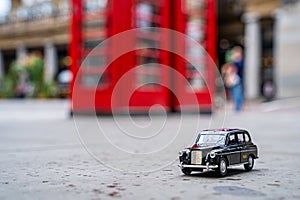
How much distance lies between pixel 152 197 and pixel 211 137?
0.85 m

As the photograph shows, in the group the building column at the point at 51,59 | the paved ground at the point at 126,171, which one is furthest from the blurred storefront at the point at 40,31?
the paved ground at the point at 126,171

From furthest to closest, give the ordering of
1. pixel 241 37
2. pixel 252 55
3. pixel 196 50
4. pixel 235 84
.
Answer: pixel 241 37
pixel 252 55
pixel 235 84
pixel 196 50

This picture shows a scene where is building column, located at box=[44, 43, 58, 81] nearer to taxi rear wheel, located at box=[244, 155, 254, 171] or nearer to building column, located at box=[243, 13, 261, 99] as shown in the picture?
building column, located at box=[243, 13, 261, 99]

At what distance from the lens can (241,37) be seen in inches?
1323

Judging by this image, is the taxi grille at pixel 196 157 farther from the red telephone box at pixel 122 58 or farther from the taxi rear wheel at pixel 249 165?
the red telephone box at pixel 122 58

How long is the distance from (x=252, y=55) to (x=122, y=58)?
16.5m

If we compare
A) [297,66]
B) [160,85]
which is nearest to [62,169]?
[160,85]

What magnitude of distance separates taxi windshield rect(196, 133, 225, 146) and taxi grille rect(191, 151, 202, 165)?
13 centimetres

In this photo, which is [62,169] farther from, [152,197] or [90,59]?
[90,59]

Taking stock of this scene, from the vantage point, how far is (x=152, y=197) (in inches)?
131

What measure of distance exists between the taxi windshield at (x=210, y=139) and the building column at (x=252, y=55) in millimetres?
23246

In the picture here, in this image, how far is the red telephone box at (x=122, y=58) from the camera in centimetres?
1190

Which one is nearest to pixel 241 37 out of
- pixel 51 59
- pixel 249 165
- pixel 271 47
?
pixel 271 47

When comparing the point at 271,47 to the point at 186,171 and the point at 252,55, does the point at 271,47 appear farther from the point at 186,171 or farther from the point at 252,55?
the point at 186,171
